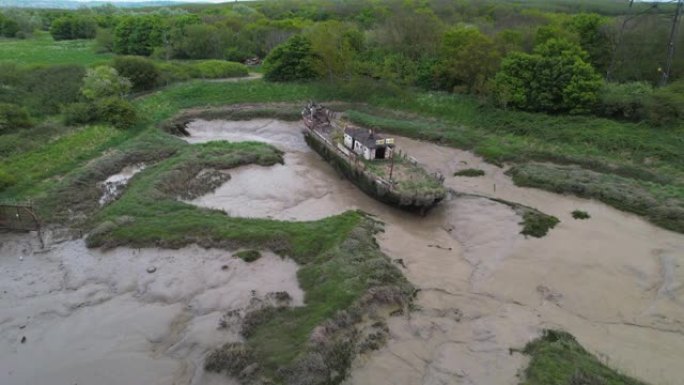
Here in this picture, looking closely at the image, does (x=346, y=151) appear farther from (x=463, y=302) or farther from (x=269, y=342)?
(x=269, y=342)

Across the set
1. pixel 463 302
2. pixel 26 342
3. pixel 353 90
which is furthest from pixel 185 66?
pixel 463 302

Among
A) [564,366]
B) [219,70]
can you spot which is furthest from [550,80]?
[219,70]

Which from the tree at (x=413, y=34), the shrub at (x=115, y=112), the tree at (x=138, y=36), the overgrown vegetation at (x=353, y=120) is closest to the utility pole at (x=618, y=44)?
the overgrown vegetation at (x=353, y=120)

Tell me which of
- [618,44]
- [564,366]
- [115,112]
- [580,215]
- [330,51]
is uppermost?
[618,44]

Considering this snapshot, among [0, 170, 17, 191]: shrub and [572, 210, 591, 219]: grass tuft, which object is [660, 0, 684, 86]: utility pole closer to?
A: [572, 210, 591, 219]: grass tuft

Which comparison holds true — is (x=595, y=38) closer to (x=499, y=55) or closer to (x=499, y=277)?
(x=499, y=55)

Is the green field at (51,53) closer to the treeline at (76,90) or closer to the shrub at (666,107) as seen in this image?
the treeline at (76,90)
